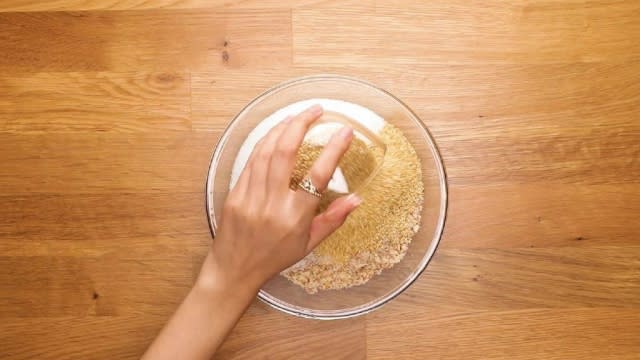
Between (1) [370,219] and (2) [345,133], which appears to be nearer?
(2) [345,133]

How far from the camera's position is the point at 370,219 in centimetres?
66

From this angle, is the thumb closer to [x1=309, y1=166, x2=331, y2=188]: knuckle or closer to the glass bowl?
[x1=309, y1=166, x2=331, y2=188]: knuckle

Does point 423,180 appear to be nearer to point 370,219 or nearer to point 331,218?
point 370,219

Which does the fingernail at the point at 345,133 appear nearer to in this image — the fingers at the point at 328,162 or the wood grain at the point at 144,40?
the fingers at the point at 328,162

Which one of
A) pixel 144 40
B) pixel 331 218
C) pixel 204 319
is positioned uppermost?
pixel 144 40

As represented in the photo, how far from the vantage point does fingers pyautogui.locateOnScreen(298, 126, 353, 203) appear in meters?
0.53

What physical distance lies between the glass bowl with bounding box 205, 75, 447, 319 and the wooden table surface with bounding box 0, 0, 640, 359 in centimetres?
3

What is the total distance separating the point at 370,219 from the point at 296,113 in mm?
158

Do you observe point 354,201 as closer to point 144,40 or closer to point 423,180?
point 423,180

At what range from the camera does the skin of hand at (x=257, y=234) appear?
0.54m

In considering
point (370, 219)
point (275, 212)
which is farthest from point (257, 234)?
point (370, 219)

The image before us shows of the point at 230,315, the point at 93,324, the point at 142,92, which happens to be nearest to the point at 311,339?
the point at 230,315

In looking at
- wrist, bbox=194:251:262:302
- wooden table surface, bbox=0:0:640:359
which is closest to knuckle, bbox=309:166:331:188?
wrist, bbox=194:251:262:302

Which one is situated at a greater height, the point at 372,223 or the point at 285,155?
the point at 285,155
